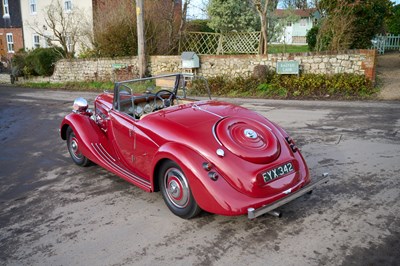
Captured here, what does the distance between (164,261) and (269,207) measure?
1.07m

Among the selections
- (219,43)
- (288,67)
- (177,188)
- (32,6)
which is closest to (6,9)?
(32,6)

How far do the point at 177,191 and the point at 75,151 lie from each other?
2.72 metres

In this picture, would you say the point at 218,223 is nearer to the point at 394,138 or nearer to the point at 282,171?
the point at 282,171

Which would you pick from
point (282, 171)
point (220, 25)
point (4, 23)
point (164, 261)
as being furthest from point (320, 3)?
point (4, 23)

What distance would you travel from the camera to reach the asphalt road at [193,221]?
3215 millimetres

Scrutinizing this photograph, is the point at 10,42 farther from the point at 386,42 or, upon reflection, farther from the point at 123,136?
the point at 123,136

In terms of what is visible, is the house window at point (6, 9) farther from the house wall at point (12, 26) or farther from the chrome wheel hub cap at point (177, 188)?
the chrome wheel hub cap at point (177, 188)

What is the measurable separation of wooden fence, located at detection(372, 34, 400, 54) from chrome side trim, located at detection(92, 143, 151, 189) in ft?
62.0

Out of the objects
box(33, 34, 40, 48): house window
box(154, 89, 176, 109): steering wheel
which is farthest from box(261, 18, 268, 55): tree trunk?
box(33, 34, 40, 48): house window

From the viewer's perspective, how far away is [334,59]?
38.5 ft

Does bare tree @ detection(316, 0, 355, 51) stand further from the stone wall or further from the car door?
the car door

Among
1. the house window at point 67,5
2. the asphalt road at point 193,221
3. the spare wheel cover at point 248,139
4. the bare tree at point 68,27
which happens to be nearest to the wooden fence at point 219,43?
the bare tree at point 68,27

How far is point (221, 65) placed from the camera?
1388 centimetres

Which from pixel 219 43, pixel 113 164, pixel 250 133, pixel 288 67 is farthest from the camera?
pixel 219 43
